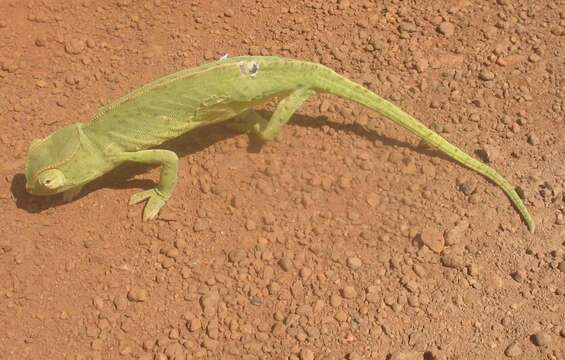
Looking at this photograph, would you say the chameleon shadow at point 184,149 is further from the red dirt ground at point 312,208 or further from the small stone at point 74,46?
the small stone at point 74,46

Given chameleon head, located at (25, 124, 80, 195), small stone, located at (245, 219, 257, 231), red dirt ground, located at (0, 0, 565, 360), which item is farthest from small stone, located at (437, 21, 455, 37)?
chameleon head, located at (25, 124, 80, 195)

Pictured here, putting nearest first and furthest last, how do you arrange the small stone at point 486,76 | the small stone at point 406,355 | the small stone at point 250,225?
1. the small stone at point 406,355
2. the small stone at point 250,225
3. the small stone at point 486,76

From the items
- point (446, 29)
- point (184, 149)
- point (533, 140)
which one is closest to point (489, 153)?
point (533, 140)

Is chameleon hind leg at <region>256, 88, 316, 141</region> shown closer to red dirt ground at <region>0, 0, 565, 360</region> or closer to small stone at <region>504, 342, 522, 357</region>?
red dirt ground at <region>0, 0, 565, 360</region>

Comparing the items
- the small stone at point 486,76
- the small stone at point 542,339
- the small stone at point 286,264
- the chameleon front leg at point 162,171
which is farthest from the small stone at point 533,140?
the chameleon front leg at point 162,171

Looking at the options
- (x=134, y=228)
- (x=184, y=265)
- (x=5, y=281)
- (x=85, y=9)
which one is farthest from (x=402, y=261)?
(x=85, y=9)

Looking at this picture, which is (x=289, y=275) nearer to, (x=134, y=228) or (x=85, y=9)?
(x=134, y=228)
